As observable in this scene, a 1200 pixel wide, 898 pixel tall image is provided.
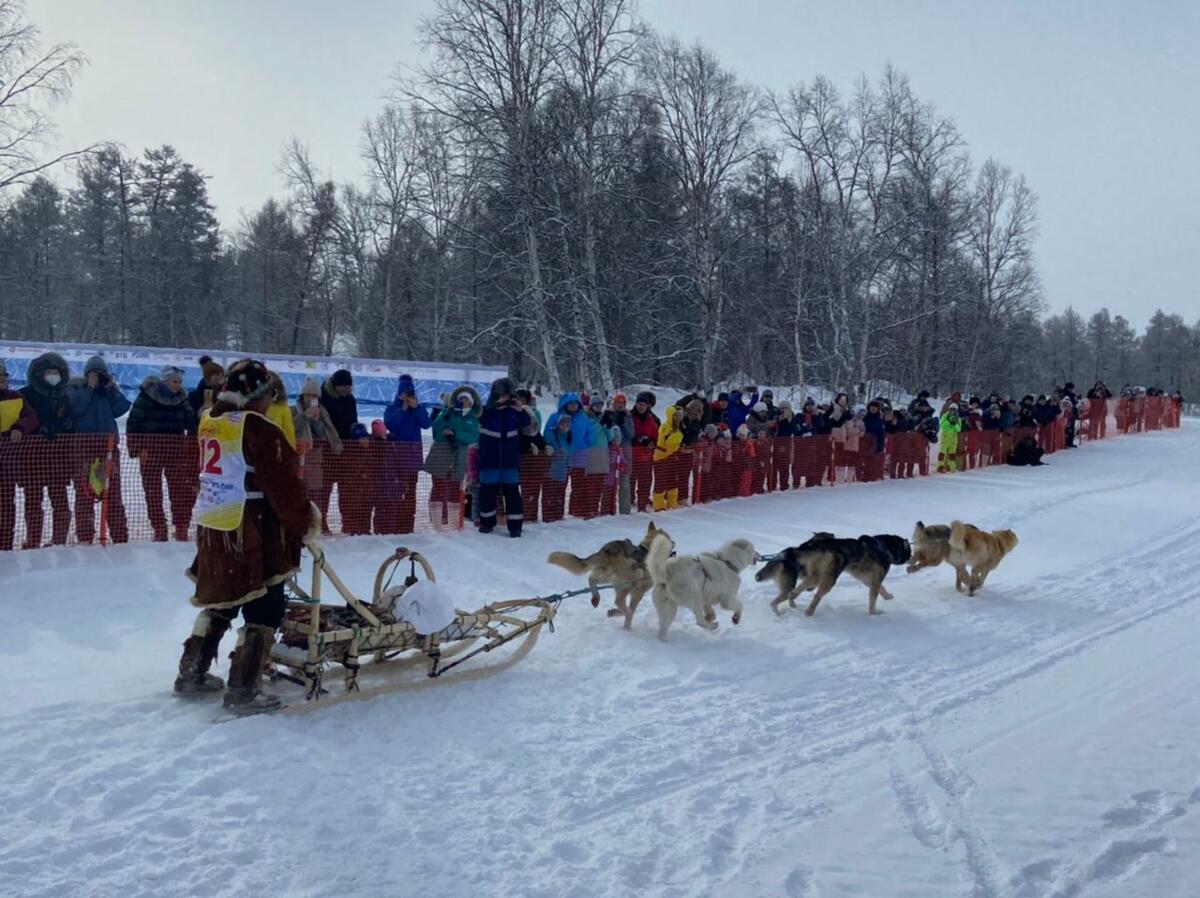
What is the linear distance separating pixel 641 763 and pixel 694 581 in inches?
76.6

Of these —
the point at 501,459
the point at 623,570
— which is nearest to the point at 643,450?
the point at 501,459

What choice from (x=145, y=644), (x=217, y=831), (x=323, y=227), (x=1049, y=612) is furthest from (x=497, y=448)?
(x=323, y=227)

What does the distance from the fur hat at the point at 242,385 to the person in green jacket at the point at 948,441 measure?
1485 centimetres

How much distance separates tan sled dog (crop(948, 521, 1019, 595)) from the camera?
7039mm

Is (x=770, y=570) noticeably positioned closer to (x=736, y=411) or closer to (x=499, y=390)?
(x=499, y=390)

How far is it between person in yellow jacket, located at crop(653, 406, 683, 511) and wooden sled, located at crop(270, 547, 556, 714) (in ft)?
19.3

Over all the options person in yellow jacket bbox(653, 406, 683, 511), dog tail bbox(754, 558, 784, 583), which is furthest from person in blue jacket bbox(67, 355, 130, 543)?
person in yellow jacket bbox(653, 406, 683, 511)

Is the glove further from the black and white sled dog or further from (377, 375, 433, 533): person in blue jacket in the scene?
(377, 375, 433, 533): person in blue jacket

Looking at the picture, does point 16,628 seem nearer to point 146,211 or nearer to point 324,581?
point 324,581

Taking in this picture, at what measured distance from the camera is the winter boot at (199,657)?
4320 mm

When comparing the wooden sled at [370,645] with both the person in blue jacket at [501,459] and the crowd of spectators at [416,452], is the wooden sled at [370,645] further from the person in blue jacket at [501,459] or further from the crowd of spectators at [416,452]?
the person in blue jacket at [501,459]

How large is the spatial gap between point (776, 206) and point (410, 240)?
1368 centimetres

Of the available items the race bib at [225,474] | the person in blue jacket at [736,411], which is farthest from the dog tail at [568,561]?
the person in blue jacket at [736,411]

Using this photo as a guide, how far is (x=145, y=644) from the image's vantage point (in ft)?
17.7
